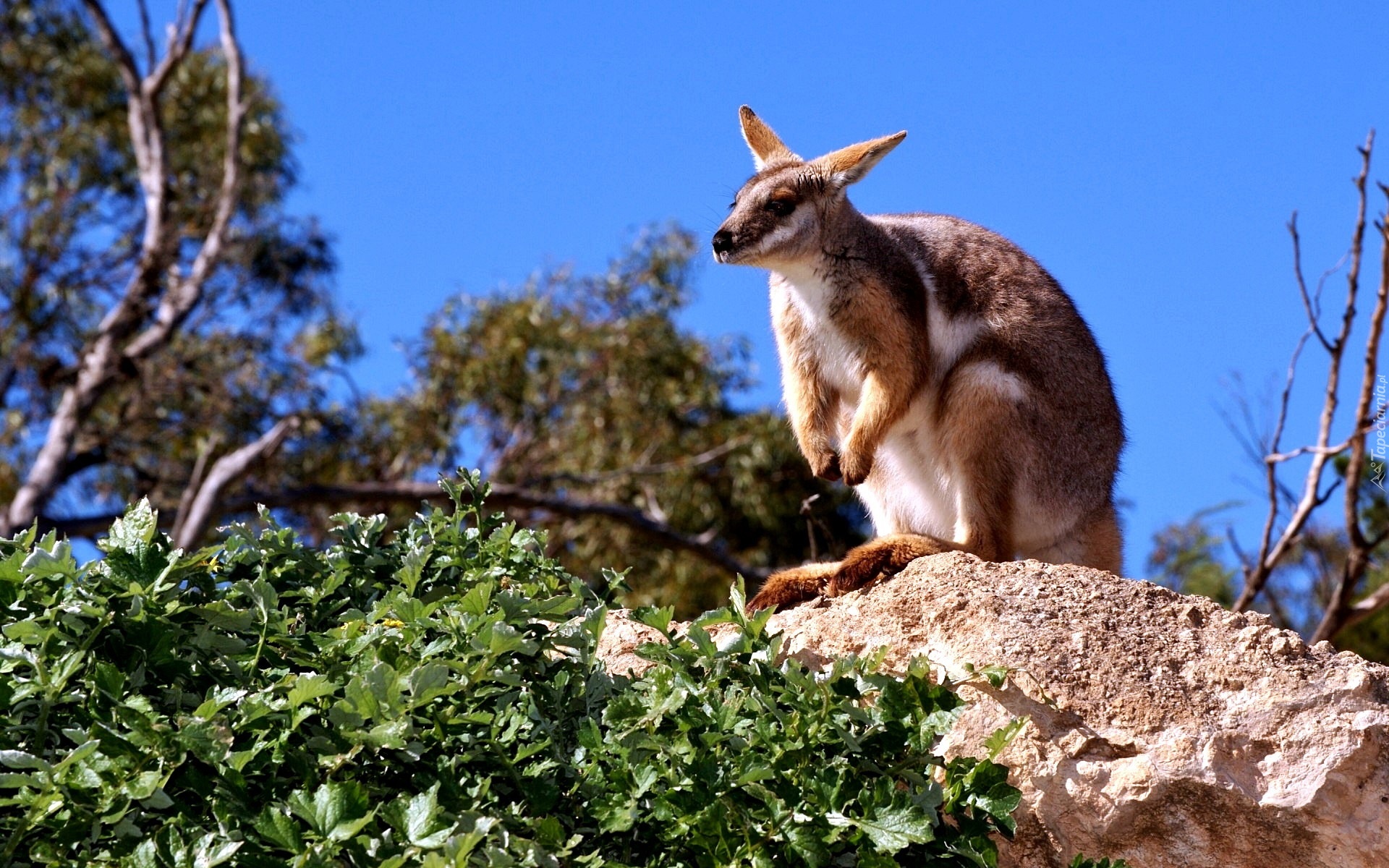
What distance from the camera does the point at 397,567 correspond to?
3746 mm

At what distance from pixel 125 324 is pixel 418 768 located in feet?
56.3

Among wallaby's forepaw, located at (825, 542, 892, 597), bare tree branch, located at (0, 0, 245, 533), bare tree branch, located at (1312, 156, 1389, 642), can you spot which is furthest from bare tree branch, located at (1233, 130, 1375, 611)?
bare tree branch, located at (0, 0, 245, 533)

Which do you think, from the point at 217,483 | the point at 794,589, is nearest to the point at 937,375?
the point at 794,589

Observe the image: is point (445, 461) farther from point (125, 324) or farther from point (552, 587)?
point (552, 587)

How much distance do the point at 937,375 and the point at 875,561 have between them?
1228 mm

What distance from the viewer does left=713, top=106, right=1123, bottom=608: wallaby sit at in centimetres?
504

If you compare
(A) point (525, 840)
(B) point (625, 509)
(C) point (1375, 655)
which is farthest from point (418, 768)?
(C) point (1375, 655)

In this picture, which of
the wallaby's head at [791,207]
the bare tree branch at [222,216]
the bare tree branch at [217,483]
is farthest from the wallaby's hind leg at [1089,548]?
the bare tree branch at [222,216]

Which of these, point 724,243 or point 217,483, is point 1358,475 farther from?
point 217,483

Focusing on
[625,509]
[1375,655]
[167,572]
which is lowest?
[167,572]

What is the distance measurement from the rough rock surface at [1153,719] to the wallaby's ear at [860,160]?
2436 millimetres

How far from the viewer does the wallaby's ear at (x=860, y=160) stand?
5.84m

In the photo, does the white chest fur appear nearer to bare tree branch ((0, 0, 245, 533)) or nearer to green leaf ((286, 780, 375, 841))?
green leaf ((286, 780, 375, 841))

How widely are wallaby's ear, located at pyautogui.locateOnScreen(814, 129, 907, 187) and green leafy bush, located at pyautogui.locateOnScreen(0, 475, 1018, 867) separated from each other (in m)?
2.88
